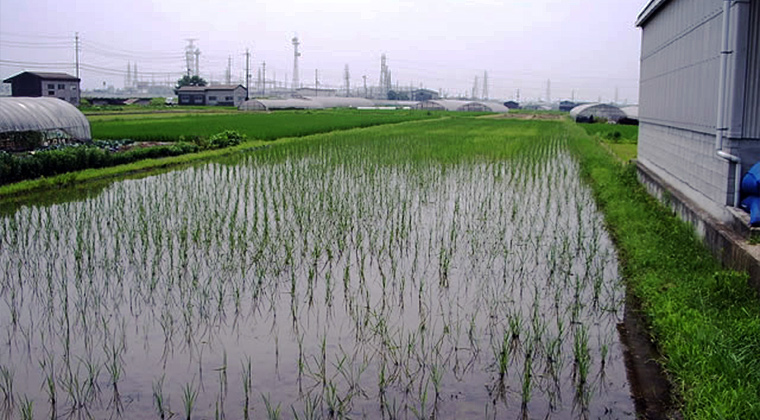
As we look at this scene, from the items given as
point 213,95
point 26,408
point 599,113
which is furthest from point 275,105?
point 26,408

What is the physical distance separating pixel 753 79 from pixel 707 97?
85cm

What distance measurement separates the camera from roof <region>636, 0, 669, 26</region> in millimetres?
10097

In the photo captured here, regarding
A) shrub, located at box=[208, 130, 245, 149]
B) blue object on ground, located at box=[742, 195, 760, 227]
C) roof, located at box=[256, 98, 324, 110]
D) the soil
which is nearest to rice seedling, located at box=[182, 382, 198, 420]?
the soil

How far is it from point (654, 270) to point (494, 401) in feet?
8.37

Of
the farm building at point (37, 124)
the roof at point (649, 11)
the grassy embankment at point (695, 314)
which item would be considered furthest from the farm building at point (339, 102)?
the grassy embankment at point (695, 314)

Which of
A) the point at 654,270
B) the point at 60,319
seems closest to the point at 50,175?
the point at 60,319

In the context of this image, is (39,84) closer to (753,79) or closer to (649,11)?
(649,11)

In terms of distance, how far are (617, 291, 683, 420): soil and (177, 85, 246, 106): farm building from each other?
5362 centimetres

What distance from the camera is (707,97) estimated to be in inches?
274

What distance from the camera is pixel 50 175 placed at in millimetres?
11055

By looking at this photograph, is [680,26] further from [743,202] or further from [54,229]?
[54,229]

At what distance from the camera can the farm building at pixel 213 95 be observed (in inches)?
2197

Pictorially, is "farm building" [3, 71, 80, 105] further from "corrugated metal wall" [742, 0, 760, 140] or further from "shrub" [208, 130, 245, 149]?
"corrugated metal wall" [742, 0, 760, 140]

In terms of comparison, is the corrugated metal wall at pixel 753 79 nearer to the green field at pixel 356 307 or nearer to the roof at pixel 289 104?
the green field at pixel 356 307
